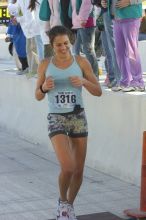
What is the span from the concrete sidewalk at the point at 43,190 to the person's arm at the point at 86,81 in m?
1.33

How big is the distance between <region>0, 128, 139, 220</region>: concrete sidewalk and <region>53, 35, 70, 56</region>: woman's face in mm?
1677

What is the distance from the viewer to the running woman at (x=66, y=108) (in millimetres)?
6086

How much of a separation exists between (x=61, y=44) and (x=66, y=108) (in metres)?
0.61

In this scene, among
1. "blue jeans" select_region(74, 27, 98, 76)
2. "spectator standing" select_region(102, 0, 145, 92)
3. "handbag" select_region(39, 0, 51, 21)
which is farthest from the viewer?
"handbag" select_region(39, 0, 51, 21)

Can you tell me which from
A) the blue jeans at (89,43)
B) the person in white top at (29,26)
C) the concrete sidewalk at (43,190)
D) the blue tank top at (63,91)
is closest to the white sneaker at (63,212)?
the concrete sidewalk at (43,190)

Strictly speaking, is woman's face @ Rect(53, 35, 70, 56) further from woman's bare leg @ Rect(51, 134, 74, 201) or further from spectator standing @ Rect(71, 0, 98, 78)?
spectator standing @ Rect(71, 0, 98, 78)

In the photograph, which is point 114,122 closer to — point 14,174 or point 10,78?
point 14,174

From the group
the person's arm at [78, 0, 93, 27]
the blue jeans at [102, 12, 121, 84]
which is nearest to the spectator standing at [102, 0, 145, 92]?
the blue jeans at [102, 12, 121, 84]

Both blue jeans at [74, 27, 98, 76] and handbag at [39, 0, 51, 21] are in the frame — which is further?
handbag at [39, 0, 51, 21]

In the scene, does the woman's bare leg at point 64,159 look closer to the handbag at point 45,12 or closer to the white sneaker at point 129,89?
the white sneaker at point 129,89

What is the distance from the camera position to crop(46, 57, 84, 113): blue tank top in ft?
20.1

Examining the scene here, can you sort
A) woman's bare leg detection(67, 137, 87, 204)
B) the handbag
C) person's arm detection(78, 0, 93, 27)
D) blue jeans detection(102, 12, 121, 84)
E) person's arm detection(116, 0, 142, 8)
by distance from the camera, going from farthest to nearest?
the handbag < person's arm detection(78, 0, 93, 27) < blue jeans detection(102, 12, 121, 84) < person's arm detection(116, 0, 142, 8) < woman's bare leg detection(67, 137, 87, 204)

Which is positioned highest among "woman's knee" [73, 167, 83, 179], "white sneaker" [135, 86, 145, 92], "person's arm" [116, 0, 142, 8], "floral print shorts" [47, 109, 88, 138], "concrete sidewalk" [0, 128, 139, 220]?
"person's arm" [116, 0, 142, 8]

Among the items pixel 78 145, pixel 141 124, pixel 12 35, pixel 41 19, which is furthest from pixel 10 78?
pixel 78 145
